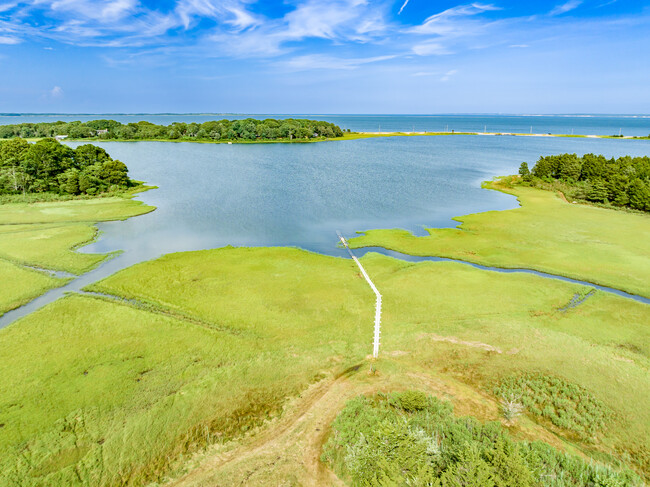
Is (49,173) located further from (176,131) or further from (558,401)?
(176,131)

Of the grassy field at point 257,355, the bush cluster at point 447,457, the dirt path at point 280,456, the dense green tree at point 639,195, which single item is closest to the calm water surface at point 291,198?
the grassy field at point 257,355

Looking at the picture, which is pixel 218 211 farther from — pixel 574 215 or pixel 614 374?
pixel 574 215

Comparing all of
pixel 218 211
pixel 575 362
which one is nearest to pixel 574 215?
pixel 575 362

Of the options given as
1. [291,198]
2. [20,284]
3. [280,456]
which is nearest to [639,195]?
[291,198]

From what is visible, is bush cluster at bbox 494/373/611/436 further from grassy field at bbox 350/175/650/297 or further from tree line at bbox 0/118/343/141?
tree line at bbox 0/118/343/141

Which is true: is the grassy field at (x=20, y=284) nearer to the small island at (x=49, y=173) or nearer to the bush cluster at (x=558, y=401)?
the small island at (x=49, y=173)

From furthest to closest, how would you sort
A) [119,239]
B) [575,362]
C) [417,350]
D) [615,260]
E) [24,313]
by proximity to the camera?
[119,239], [615,260], [24,313], [417,350], [575,362]

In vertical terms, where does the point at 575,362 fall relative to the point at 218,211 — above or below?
below

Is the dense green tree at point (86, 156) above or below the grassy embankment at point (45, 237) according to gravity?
above
